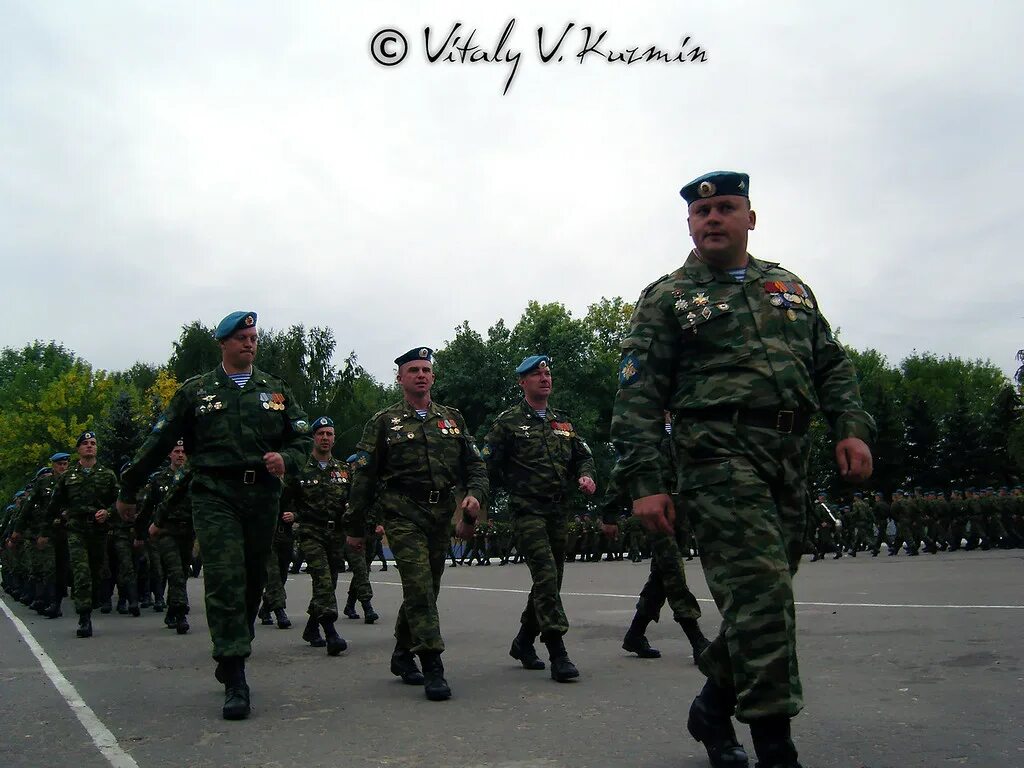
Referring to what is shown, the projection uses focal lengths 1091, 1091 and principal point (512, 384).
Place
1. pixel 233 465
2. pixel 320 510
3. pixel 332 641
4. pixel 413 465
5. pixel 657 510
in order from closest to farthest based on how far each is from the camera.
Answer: pixel 657 510 < pixel 233 465 < pixel 413 465 < pixel 332 641 < pixel 320 510

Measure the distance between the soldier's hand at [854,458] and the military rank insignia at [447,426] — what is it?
12.8 feet

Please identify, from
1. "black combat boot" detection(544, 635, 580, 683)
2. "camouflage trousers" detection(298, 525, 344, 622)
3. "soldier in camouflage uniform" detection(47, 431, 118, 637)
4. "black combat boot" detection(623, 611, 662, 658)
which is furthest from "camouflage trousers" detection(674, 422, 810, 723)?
"soldier in camouflage uniform" detection(47, 431, 118, 637)

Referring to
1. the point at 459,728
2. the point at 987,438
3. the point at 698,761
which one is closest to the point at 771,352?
the point at 698,761

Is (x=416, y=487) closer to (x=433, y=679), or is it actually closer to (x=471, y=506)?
(x=471, y=506)

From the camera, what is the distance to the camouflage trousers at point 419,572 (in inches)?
278

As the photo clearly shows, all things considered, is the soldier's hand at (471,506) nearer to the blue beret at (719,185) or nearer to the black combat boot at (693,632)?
the black combat boot at (693,632)

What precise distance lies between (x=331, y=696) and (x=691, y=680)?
7.61 ft

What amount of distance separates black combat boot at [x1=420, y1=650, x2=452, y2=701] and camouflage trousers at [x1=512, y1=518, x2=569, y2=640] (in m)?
0.95

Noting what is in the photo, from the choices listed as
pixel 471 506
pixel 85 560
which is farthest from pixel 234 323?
pixel 85 560

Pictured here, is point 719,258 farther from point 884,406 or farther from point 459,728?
point 884,406

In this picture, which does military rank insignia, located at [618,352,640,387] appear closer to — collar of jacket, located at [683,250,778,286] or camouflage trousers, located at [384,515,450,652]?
collar of jacket, located at [683,250,778,286]

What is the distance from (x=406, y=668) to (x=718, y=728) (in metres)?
3.53

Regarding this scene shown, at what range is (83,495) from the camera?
13445 millimetres

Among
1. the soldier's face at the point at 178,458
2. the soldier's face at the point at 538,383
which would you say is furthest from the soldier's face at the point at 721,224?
the soldier's face at the point at 178,458
